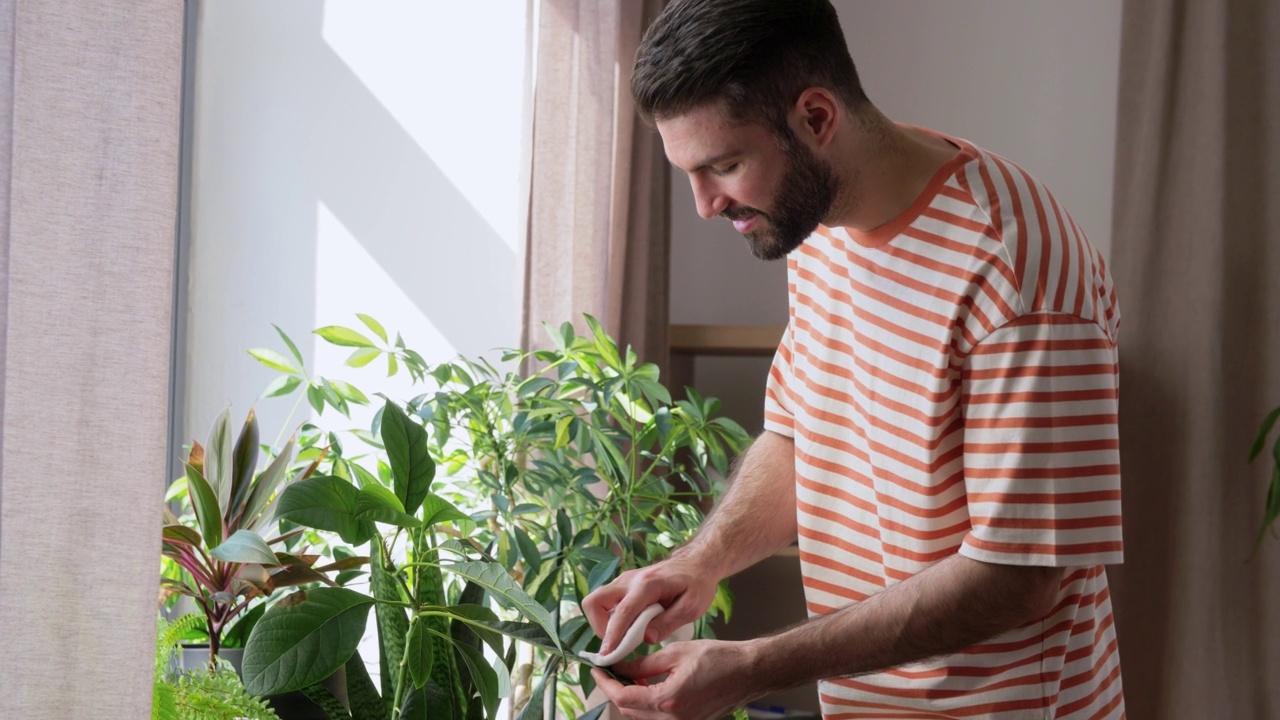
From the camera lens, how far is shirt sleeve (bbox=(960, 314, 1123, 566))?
101 centimetres

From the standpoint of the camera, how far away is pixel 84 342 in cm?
92

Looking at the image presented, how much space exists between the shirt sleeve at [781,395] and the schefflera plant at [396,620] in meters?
0.45

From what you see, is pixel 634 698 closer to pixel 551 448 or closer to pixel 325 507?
pixel 325 507

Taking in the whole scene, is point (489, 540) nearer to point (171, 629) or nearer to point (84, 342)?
point (171, 629)

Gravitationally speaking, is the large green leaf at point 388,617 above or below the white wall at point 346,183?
below

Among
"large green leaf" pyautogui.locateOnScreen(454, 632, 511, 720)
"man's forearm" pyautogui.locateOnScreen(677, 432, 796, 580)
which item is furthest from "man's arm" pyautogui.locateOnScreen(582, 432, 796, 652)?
"large green leaf" pyautogui.locateOnScreen(454, 632, 511, 720)

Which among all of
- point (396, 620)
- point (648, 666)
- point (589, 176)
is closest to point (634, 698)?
point (648, 666)

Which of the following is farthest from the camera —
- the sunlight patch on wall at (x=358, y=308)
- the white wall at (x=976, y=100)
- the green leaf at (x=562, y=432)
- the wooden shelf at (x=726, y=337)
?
the white wall at (x=976, y=100)

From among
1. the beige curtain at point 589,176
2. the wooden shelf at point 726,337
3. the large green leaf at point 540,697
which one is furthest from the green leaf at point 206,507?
the wooden shelf at point 726,337

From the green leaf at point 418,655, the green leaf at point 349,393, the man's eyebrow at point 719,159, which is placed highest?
the man's eyebrow at point 719,159

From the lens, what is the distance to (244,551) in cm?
98

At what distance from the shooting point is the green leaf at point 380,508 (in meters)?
1.02

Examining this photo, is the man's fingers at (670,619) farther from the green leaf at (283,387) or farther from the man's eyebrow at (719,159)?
the green leaf at (283,387)

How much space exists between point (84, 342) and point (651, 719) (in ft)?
2.02
